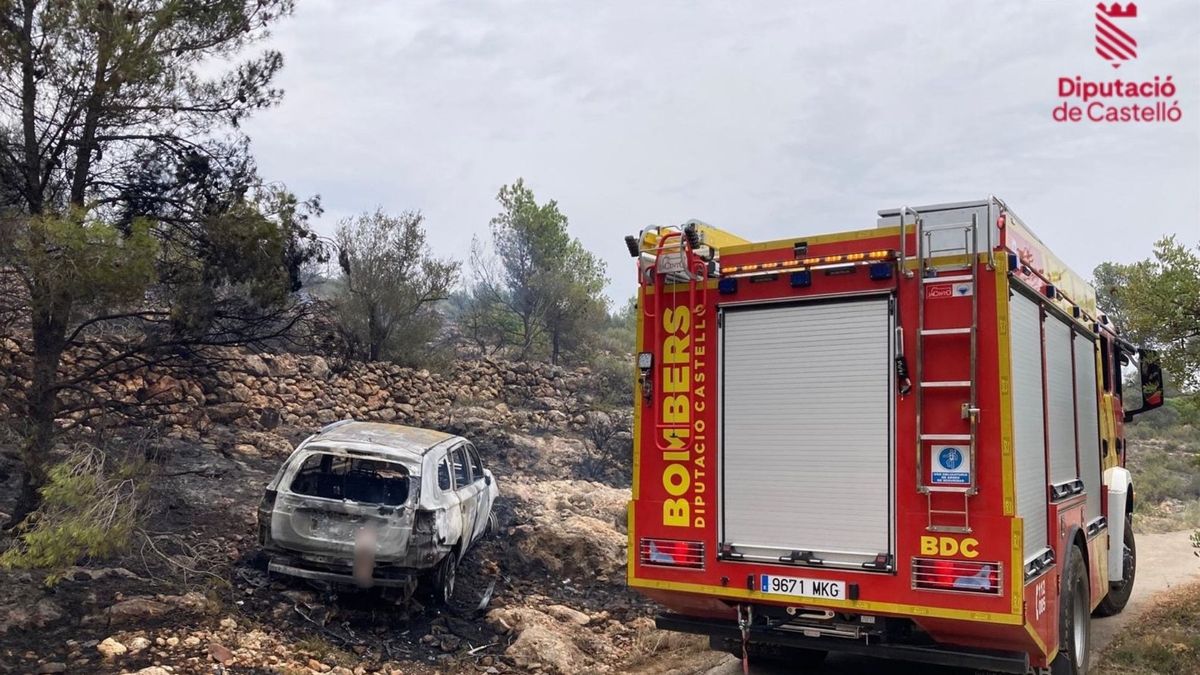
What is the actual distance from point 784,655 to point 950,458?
8.86 feet

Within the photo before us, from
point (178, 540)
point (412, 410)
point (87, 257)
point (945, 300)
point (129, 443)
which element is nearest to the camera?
point (945, 300)

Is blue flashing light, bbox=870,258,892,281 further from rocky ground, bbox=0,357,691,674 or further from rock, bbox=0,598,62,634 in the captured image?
rock, bbox=0,598,62,634

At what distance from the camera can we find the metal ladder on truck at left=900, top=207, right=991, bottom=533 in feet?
16.9

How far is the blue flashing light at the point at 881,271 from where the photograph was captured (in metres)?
5.50

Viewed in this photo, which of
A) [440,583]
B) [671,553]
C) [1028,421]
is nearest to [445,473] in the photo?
[440,583]

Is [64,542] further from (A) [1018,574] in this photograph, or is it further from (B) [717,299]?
(A) [1018,574]

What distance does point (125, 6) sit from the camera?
8.90 m

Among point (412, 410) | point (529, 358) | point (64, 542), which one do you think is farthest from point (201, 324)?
point (529, 358)

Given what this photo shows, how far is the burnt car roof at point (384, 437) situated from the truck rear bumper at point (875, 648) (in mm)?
3454

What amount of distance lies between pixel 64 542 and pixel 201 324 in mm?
2906

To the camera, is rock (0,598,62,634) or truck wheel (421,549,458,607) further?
truck wheel (421,549,458,607)

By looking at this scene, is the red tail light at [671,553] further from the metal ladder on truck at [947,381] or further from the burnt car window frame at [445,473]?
the burnt car window frame at [445,473]

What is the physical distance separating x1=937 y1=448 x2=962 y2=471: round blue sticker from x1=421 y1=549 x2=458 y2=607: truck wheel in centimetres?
509

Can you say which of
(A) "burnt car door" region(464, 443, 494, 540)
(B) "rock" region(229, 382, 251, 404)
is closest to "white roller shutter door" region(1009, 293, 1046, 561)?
(A) "burnt car door" region(464, 443, 494, 540)
